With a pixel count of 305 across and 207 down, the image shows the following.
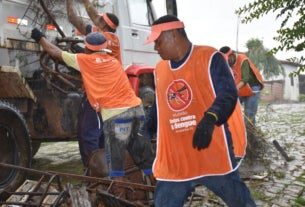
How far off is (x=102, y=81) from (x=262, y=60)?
36560 mm

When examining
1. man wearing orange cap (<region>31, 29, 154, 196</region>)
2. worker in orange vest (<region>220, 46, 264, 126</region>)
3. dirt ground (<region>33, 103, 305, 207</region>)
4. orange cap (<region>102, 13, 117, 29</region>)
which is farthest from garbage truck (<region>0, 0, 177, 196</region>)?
worker in orange vest (<region>220, 46, 264, 126</region>)

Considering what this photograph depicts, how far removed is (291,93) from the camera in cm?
4466

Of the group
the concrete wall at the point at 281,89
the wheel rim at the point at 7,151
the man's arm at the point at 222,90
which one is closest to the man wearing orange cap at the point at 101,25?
the wheel rim at the point at 7,151

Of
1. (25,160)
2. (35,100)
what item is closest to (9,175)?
(25,160)

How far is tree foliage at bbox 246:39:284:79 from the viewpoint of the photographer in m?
39.5

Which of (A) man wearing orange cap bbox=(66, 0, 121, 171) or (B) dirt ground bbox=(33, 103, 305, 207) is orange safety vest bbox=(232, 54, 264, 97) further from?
(A) man wearing orange cap bbox=(66, 0, 121, 171)

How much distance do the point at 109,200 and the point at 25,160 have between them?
1.61 metres

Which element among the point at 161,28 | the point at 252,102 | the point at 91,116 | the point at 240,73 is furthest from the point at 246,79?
the point at 161,28

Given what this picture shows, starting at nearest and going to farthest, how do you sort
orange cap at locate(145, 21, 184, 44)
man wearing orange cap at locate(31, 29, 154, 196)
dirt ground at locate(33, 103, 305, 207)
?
1. orange cap at locate(145, 21, 184, 44)
2. man wearing orange cap at locate(31, 29, 154, 196)
3. dirt ground at locate(33, 103, 305, 207)

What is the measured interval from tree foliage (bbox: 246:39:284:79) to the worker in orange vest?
32.2 metres

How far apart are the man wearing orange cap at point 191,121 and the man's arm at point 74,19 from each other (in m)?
3.02

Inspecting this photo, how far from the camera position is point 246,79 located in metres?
7.33

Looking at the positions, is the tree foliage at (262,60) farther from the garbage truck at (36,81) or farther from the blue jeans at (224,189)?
the blue jeans at (224,189)

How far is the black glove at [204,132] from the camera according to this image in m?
2.55
